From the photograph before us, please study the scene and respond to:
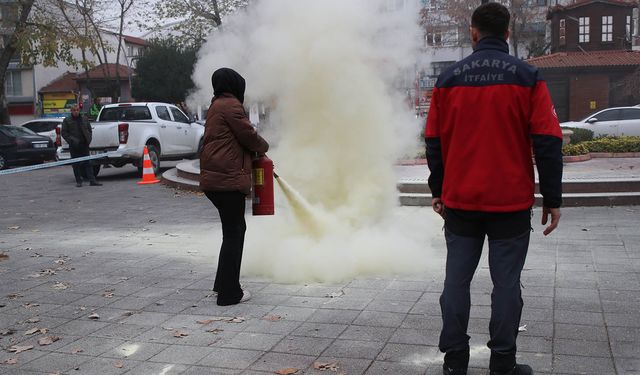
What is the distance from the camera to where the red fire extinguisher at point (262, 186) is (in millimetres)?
5605

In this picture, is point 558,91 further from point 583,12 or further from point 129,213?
point 129,213

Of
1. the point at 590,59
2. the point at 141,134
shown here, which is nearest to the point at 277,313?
the point at 141,134

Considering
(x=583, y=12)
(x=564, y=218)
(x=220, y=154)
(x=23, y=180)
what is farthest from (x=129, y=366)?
(x=583, y=12)

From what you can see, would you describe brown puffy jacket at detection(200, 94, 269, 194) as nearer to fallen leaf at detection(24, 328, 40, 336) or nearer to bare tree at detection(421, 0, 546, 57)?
fallen leaf at detection(24, 328, 40, 336)

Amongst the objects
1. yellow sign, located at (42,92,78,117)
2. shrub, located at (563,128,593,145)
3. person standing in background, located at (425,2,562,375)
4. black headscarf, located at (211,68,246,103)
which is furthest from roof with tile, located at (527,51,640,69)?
yellow sign, located at (42,92,78,117)

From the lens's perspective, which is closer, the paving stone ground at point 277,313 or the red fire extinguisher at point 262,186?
the paving stone ground at point 277,313

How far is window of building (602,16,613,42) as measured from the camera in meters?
36.8

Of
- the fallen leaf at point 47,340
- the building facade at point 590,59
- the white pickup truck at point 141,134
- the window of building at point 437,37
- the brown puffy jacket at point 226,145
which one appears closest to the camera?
the fallen leaf at point 47,340

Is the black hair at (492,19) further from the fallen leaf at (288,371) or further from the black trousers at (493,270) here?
the fallen leaf at (288,371)

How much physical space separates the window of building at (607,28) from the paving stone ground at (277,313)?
105 feet

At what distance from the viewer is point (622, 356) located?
13.0 feet

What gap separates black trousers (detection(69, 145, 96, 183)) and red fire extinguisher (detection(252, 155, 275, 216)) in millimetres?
10496

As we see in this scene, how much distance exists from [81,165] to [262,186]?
37.0ft

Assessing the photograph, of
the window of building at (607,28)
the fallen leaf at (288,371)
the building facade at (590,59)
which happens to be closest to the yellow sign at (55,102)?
the building facade at (590,59)
